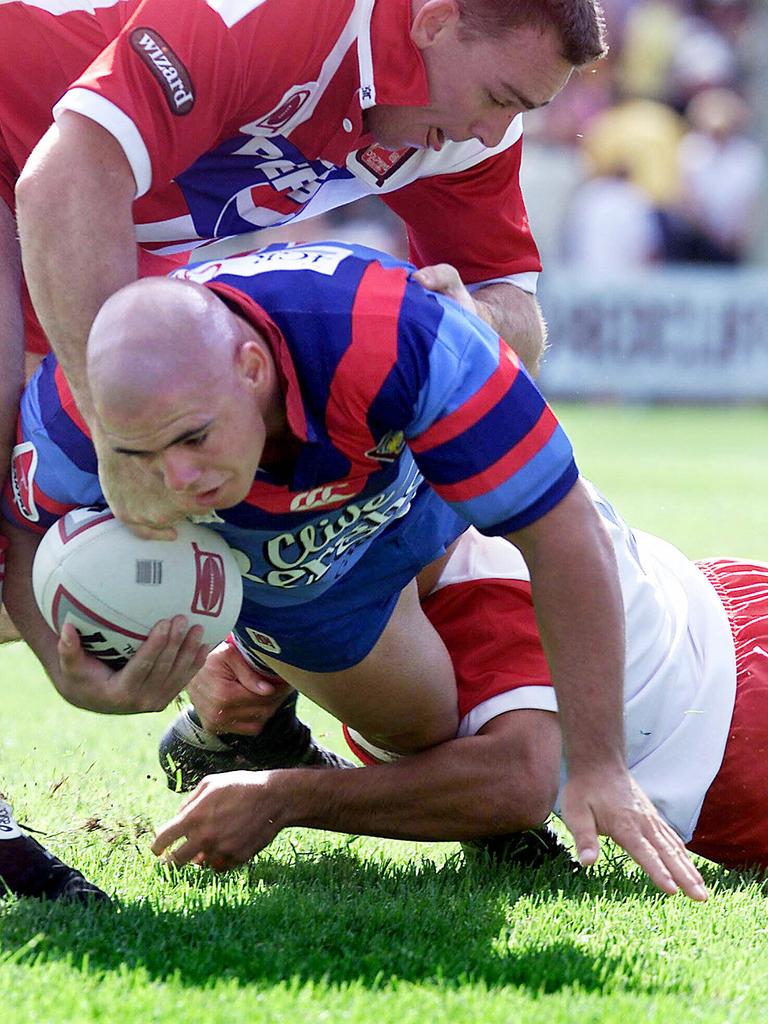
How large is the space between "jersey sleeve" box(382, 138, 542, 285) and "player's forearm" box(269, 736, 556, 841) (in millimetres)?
1490

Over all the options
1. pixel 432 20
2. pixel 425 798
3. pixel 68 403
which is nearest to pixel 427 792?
pixel 425 798

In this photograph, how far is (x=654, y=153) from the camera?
17.5 meters

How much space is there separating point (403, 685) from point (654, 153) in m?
14.7

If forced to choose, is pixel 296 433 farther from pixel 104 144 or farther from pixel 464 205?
pixel 464 205

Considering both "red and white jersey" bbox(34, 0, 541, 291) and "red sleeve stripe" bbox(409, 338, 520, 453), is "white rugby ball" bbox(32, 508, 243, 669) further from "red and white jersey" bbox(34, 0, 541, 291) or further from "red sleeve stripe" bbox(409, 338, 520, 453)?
"red and white jersey" bbox(34, 0, 541, 291)

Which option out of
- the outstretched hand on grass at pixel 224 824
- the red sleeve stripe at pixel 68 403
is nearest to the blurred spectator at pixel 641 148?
the outstretched hand on grass at pixel 224 824

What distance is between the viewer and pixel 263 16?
3424 millimetres

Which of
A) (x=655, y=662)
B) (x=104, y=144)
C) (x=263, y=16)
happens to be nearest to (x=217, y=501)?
(x=104, y=144)

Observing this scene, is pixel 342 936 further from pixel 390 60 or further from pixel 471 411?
pixel 390 60

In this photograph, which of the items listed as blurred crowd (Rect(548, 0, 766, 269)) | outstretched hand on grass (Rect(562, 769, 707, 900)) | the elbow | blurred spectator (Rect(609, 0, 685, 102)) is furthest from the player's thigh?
blurred spectator (Rect(609, 0, 685, 102))

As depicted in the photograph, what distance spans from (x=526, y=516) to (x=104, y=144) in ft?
3.87

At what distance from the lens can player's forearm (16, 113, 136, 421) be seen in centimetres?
321

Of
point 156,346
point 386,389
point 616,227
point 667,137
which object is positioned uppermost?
point 156,346

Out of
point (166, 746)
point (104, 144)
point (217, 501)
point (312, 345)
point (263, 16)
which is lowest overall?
point (166, 746)
